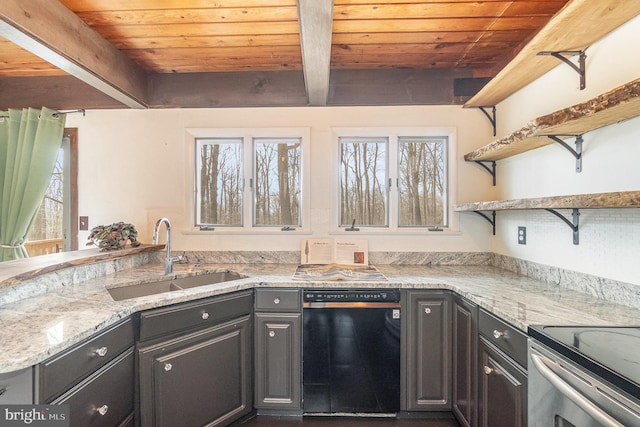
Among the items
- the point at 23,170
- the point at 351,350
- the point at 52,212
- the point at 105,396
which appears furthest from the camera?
the point at 52,212

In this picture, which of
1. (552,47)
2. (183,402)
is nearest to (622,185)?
(552,47)

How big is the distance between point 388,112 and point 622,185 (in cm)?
154

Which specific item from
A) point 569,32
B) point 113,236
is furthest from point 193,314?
point 569,32

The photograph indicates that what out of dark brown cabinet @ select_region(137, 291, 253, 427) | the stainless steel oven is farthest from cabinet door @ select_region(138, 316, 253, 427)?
the stainless steel oven

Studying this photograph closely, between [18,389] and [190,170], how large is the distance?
1.83 meters

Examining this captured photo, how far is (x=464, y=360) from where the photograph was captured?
1665 mm

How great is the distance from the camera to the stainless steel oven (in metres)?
0.79

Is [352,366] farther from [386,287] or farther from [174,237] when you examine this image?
[174,237]

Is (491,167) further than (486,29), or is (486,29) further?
(491,167)

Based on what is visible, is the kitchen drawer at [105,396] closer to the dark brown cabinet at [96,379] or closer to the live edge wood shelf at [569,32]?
the dark brown cabinet at [96,379]

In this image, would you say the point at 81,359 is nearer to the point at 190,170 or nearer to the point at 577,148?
the point at 190,170

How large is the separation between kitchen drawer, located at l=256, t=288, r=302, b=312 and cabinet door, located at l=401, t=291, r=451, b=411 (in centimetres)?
67

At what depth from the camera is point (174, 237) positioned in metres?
2.50

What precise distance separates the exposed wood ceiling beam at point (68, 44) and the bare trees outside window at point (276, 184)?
3.39 ft
